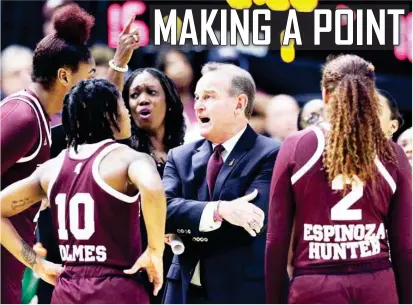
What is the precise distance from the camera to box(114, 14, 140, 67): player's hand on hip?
16.7 ft

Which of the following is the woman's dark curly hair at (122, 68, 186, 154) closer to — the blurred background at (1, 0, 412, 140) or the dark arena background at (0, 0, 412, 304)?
the dark arena background at (0, 0, 412, 304)

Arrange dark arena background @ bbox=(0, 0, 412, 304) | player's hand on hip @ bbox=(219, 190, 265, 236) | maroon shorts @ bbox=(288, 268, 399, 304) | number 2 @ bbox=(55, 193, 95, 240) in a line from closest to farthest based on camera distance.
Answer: maroon shorts @ bbox=(288, 268, 399, 304) → number 2 @ bbox=(55, 193, 95, 240) → player's hand on hip @ bbox=(219, 190, 265, 236) → dark arena background @ bbox=(0, 0, 412, 304)

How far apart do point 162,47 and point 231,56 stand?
2.19 ft

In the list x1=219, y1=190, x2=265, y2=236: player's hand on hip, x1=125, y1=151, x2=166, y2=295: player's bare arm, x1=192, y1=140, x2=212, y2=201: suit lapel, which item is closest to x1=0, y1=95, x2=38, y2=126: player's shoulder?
x1=192, y1=140, x2=212, y2=201: suit lapel

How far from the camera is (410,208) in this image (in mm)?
3932

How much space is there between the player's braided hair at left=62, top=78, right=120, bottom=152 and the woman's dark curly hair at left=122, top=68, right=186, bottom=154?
3.12 feet

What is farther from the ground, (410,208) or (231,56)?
(231,56)

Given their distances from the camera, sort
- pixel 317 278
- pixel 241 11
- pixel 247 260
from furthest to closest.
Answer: pixel 241 11 → pixel 247 260 → pixel 317 278

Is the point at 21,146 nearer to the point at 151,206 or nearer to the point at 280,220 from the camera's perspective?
the point at 151,206

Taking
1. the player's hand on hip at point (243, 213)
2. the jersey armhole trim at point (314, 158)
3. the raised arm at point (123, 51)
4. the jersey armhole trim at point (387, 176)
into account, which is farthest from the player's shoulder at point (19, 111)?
the jersey armhole trim at point (387, 176)

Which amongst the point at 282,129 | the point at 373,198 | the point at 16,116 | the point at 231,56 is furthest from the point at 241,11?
the point at 373,198

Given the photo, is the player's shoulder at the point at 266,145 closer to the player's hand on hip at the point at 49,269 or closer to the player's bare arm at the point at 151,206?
the player's bare arm at the point at 151,206

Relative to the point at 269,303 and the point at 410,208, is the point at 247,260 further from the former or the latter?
the point at 410,208

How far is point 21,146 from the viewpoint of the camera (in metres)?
4.76
